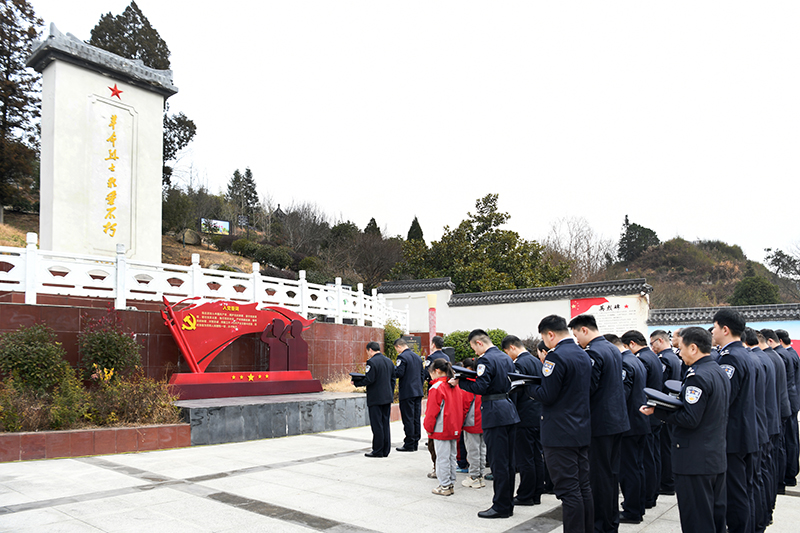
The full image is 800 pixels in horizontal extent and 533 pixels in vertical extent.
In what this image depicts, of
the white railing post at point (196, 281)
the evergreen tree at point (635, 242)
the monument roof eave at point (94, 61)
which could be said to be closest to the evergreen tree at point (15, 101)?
the monument roof eave at point (94, 61)

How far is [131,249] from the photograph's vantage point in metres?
12.7

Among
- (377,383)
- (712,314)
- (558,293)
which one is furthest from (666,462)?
(558,293)

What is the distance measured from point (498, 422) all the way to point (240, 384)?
625 centimetres

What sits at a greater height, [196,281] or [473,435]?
[196,281]

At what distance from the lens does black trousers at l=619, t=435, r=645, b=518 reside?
465cm

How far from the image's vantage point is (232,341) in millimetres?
10375

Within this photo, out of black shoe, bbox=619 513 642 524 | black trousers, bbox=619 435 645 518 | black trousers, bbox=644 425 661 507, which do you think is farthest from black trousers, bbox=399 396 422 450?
black shoe, bbox=619 513 642 524

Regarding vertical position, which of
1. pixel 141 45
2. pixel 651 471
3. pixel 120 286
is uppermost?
pixel 141 45

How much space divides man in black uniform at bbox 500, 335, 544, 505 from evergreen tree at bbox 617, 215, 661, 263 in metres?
44.2

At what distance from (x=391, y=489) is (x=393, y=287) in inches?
721

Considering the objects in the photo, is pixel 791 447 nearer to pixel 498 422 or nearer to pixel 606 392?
pixel 606 392

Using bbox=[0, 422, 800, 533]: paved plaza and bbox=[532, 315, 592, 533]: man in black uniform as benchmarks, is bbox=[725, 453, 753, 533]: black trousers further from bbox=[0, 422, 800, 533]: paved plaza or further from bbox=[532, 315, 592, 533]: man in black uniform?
bbox=[532, 315, 592, 533]: man in black uniform

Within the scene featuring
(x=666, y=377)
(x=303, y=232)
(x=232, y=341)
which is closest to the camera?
(x=666, y=377)

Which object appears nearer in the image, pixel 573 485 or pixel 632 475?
pixel 573 485
